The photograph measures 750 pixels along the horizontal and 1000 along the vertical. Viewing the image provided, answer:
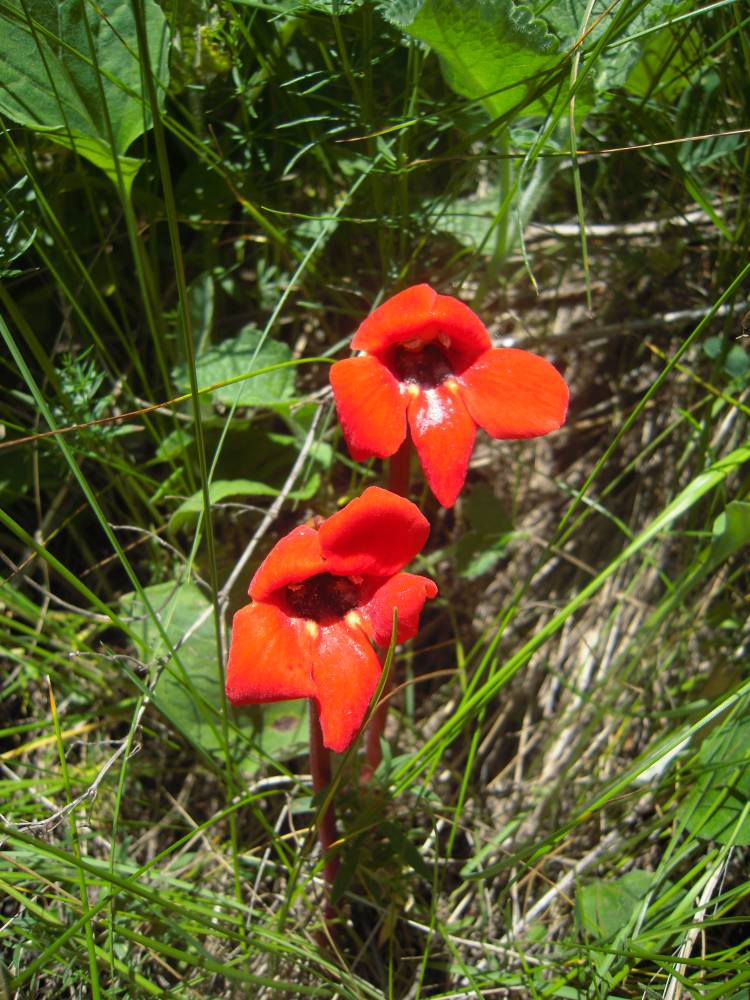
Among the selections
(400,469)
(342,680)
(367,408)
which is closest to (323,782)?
(342,680)

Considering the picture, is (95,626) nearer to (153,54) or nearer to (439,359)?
(439,359)

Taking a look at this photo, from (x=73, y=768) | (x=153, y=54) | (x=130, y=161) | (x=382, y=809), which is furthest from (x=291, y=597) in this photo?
(x=153, y=54)

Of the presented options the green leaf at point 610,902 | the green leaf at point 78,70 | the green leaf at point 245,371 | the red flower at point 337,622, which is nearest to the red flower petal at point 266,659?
the red flower at point 337,622

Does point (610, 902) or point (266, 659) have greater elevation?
point (266, 659)

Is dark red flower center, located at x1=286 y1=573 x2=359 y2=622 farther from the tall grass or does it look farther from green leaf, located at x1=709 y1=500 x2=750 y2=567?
green leaf, located at x1=709 y1=500 x2=750 y2=567

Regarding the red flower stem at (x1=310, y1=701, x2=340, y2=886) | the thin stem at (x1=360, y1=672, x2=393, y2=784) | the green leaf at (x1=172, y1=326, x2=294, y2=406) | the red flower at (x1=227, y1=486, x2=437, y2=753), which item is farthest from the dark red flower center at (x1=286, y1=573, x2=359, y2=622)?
the green leaf at (x1=172, y1=326, x2=294, y2=406)

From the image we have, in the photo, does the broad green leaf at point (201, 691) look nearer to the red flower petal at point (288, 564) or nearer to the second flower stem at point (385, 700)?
the second flower stem at point (385, 700)

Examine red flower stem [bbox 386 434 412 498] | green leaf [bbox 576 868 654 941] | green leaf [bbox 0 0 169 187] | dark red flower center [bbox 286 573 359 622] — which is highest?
green leaf [bbox 0 0 169 187]

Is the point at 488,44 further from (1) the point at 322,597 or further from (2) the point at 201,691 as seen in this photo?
(2) the point at 201,691
